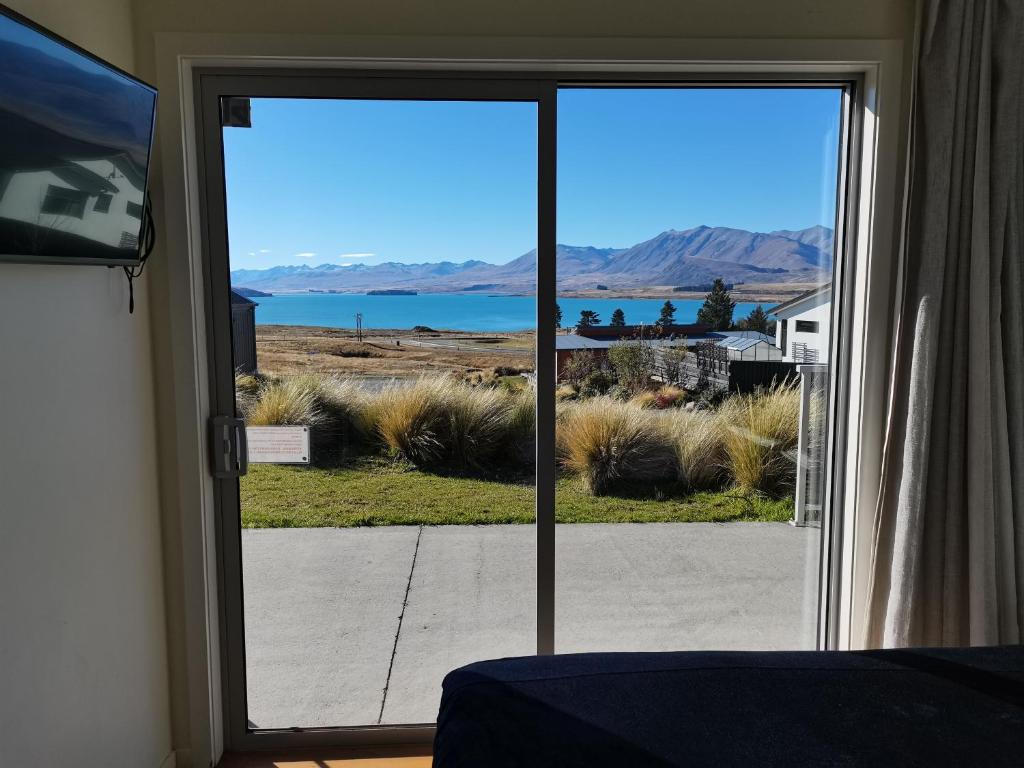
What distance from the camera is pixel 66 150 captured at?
4.75 ft

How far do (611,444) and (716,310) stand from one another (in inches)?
22.4

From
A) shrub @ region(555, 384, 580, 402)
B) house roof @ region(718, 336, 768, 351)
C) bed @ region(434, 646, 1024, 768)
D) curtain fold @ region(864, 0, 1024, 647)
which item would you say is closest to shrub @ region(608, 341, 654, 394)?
shrub @ region(555, 384, 580, 402)

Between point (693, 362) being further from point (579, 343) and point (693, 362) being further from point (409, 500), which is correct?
point (409, 500)

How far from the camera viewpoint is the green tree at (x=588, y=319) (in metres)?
2.40

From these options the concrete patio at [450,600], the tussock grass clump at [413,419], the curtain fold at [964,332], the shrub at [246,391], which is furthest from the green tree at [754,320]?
the shrub at [246,391]

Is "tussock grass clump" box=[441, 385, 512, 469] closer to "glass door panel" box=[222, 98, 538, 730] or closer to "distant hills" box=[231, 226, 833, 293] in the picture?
"glass door panel" box=[222, 98, 538, 730]

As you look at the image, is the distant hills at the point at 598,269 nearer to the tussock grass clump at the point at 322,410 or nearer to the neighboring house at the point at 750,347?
the neighboring house at the point at 750,347

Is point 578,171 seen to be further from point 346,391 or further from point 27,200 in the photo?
point 27,200

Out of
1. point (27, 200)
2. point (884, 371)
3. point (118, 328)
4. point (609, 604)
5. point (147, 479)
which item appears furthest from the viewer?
point (609, 604)

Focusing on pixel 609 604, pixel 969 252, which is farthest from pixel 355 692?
pixel 969 252

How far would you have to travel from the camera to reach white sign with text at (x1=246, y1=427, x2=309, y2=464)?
94.0 inches

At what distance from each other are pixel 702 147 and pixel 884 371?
0.94m

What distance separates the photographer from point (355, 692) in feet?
8.18

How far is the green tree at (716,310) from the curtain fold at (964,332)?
520 mm
